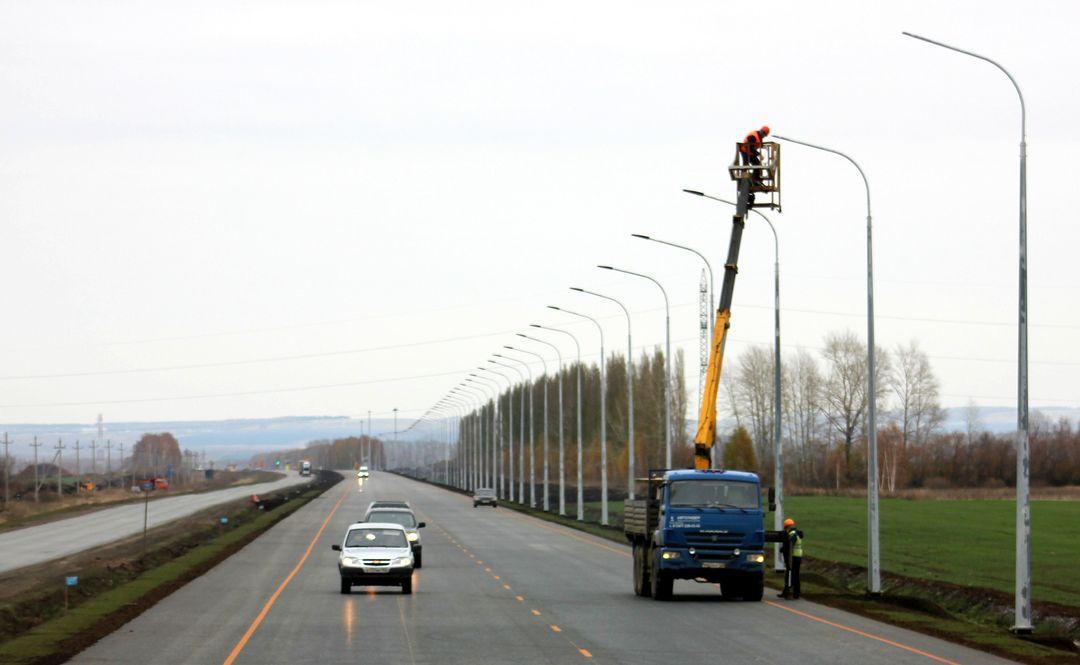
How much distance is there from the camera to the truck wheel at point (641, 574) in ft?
129

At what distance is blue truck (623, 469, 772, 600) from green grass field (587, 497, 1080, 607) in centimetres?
894

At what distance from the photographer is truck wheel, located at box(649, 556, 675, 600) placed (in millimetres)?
37812

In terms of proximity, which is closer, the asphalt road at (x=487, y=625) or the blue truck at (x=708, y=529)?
the asphalt road at (x=487, y=625)

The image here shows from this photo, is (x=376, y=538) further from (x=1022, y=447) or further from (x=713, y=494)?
(x=1022, y=447)

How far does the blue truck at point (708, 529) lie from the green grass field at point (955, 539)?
8.94 meters

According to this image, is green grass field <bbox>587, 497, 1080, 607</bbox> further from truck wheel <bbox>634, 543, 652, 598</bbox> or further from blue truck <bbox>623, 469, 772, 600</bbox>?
truck wheel <bbox>634, 543, 652, 598</bbox>

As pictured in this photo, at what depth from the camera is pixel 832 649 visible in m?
26.5

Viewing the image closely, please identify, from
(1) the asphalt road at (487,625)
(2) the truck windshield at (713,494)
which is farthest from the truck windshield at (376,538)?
(2) the truck windshield at (713,494)

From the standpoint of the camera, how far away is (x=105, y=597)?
3972cm

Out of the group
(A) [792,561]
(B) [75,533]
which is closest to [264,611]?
(A) [792,561]

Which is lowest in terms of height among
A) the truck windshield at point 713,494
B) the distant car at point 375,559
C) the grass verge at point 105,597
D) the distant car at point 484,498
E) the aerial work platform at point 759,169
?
the distant car at point 484,498

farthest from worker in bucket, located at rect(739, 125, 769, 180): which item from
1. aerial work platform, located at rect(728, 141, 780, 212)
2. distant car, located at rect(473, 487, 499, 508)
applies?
distant car, located at rect(473, 487, 499, 508)

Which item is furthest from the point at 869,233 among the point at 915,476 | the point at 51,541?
the point at 915,476

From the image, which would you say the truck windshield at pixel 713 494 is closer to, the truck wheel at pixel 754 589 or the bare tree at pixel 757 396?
the truck wheel at pixel 754 589
